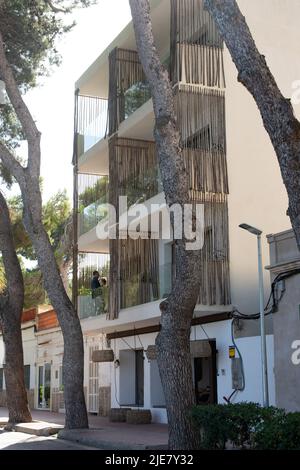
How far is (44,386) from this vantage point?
32.5 meters

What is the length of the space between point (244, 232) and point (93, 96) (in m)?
11.0

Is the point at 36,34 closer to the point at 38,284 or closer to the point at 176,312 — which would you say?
the point at 176,312

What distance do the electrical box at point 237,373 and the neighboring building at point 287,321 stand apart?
3234 mm

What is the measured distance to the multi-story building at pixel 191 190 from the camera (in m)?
18.7

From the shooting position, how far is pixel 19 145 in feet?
80.5

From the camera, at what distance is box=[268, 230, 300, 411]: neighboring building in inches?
563

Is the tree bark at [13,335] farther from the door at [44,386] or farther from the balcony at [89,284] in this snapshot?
the door at [44,386]

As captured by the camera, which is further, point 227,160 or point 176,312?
point 227,160

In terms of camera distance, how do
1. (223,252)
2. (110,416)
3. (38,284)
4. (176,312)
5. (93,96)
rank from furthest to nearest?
(38,284)
(93,96)
(110,416)
(223,252)
(176,312)

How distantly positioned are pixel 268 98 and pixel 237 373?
10225mm

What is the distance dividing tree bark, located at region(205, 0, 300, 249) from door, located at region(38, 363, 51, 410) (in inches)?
957

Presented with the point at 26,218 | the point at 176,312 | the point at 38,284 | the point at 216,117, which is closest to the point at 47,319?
the point at 38,284

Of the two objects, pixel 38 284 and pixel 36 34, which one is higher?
pixel 36 34

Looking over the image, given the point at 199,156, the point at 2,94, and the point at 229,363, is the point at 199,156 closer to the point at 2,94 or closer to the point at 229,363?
the point at 229,363
